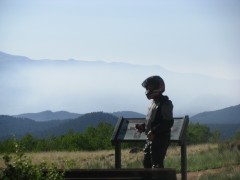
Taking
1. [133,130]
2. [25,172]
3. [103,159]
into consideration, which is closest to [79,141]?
[103,159]

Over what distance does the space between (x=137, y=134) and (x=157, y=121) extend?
1.77m

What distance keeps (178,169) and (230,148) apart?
4.55m

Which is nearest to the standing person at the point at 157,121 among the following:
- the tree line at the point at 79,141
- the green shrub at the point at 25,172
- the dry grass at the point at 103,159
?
the green shrub at the point at 25,172

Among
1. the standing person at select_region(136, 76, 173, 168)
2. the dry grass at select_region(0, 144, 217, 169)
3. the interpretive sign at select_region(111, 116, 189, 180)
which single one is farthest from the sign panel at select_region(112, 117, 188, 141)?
the dry grass at select_region(0, 144, 217, 169)

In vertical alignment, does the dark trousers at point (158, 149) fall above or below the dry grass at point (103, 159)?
above

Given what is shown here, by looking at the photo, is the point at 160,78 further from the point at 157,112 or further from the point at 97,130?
the point at 97,130

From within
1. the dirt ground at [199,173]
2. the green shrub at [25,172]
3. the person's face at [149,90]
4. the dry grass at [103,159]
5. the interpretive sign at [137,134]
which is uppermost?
the person's face at [149,90]

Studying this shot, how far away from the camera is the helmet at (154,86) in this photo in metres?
6.98

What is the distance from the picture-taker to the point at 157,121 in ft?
22.3

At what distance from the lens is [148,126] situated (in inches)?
277

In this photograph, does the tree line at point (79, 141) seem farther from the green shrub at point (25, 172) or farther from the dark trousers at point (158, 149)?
the green shrub at point (25, 172)

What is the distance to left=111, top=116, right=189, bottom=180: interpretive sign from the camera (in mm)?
8180

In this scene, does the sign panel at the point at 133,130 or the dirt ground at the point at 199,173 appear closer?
the sign panel at the point at 133,130

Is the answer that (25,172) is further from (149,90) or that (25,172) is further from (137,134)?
(137,134)
